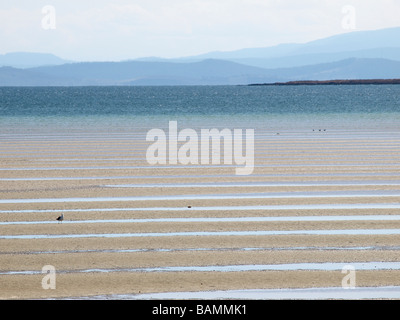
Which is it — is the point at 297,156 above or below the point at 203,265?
above

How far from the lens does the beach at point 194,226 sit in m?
8.54

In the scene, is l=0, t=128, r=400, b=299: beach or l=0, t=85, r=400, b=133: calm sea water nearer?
l=0, t=128, r=400, b=299: beach

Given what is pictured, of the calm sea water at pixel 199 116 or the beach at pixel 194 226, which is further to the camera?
the calm sea water at pixel 199 116

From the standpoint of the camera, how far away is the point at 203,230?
36.4ft

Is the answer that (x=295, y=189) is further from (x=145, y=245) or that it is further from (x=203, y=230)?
(x=145, y=245)

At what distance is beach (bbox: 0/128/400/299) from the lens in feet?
28.0

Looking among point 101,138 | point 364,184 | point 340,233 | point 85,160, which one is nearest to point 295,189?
point 364,184

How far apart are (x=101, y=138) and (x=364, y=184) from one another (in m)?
15.5

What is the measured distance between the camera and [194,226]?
37.2ft

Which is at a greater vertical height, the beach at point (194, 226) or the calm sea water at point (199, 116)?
the calm sea water at point (199, 116)

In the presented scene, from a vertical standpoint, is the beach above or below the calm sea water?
below

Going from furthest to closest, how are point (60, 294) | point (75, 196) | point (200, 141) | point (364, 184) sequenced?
point (200, 141)
point (364, 184)
point (75, 196)
point (60, 294)

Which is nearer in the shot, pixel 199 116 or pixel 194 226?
pixel 194 226

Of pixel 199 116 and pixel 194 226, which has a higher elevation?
→ pixel 199 116
